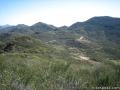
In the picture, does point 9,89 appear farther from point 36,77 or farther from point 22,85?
point 36,77

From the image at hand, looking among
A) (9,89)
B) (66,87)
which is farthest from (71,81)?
(9,89)

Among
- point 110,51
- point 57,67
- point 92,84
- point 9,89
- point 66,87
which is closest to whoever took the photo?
point 9,89

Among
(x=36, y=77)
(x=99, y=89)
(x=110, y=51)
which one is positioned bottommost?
(x=110, y=51)

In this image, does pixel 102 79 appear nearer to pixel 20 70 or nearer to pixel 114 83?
pixel 114 83

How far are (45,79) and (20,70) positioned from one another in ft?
3.85

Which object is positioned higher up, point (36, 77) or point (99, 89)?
point (36, 77)

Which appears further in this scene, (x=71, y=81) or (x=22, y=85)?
(x=71, y=81)

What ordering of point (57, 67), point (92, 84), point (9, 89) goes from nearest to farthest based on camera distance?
point (9, 89) < point (92, 84) < point (57, 67)

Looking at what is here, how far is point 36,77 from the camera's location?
6199 mm

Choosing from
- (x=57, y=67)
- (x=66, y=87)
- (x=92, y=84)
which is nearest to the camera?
(x=66, y=87)

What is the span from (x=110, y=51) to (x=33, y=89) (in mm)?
140731

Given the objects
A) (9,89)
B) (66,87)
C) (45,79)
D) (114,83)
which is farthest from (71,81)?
(9,89)

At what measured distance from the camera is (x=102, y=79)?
6.80 m

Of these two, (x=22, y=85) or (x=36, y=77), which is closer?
(x=22, y=85)
